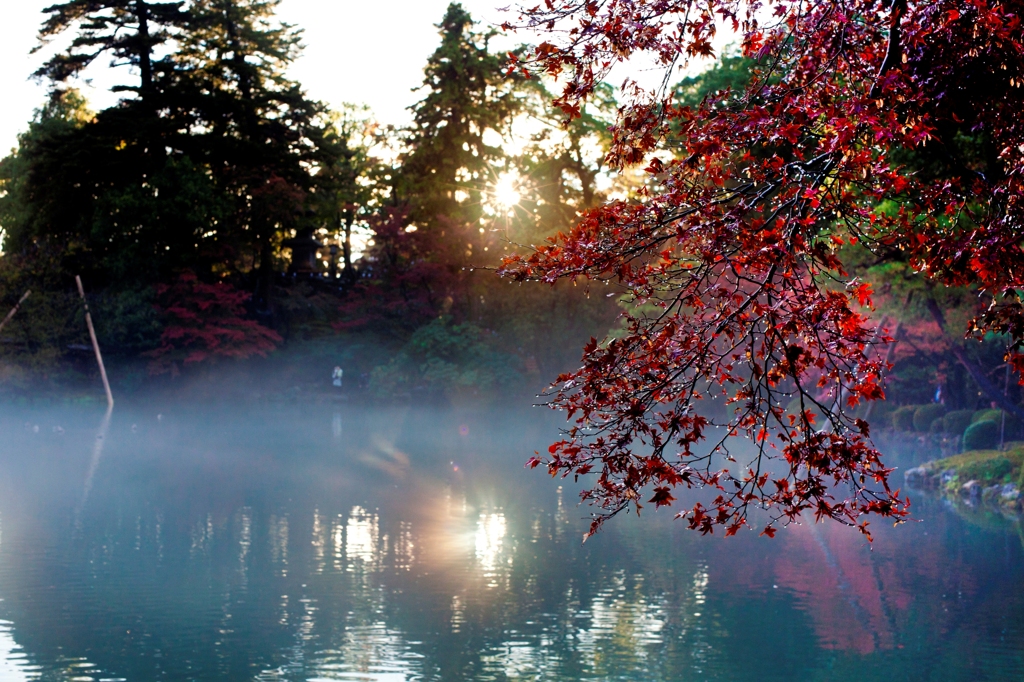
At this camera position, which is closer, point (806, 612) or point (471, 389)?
point (806, 612)

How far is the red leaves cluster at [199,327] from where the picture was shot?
28109 mm

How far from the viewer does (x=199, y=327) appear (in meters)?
28.6

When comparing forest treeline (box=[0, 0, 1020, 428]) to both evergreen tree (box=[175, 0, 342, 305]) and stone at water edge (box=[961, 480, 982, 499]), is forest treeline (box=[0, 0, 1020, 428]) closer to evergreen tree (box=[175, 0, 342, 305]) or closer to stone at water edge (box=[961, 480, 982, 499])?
evergreen tree (box=[175, 0, 342, 305])

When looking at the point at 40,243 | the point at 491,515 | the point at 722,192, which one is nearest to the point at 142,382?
the point at 40,243

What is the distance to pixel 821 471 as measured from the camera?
3.90m

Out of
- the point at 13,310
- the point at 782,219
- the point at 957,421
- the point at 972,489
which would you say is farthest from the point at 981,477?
the point at 13,310

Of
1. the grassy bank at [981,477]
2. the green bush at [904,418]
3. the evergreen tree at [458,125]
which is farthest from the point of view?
the evergreen tree at [458,125]

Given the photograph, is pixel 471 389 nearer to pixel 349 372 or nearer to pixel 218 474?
Result: pixel 349 372

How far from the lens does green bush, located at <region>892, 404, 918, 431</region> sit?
25.5 meters

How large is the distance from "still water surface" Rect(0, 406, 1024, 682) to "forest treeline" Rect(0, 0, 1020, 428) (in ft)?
34.8

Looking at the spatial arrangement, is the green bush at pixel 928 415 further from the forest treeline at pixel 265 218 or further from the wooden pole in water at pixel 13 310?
the wooden pole in water at pixel 13 310

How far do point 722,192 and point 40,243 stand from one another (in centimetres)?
2787

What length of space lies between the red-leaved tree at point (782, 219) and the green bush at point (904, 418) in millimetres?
22474

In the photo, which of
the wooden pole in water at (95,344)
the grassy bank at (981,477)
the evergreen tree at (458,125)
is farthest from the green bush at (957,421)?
the wooden pole in water at (95,344)
